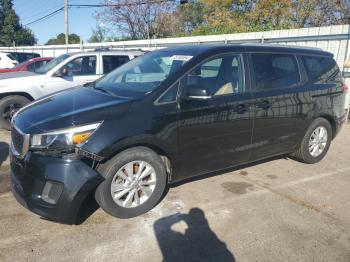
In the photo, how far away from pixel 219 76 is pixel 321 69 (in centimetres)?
201

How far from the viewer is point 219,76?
13.6 feet

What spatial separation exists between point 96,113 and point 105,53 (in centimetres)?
524

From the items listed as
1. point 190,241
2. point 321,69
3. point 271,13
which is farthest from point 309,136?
point 271,13

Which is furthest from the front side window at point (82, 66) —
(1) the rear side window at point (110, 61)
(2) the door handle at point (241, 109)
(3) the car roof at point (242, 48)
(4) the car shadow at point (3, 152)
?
(2) the door handle at point (241, 109)

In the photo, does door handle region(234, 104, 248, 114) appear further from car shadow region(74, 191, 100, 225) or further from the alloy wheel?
car shadow region(74, 191, 100, 225)

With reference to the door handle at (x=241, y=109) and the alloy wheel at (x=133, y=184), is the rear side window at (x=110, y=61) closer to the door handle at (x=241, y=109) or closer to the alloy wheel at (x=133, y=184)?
the door handle at (x=241, y=109)

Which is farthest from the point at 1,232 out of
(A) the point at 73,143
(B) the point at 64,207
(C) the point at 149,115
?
(C) the point at 149,115

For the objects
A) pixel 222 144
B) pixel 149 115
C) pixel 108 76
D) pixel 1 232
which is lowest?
pixel 1 232

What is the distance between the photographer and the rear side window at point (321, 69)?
16.5 feet

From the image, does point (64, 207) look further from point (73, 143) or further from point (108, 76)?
point (108, 76)

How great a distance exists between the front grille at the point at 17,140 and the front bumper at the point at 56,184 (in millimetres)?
154

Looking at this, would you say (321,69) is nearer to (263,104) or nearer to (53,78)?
(263,104)

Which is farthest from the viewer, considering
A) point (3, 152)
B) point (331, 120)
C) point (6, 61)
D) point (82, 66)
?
point (6, 61)

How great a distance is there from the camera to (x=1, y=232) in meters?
3.34
